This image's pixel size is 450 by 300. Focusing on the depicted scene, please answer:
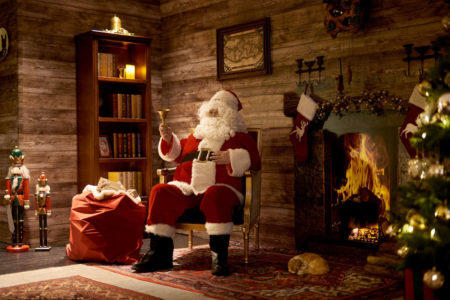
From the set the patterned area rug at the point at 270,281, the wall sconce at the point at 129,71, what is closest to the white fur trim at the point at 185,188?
the patterned area rug at the point at 270,281

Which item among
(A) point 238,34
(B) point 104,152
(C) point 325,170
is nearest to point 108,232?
(B) point 104,152

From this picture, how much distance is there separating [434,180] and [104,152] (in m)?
3.22

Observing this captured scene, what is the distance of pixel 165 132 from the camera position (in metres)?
4.02

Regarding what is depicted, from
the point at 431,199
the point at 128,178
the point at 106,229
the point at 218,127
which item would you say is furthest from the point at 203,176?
the point at 431,199

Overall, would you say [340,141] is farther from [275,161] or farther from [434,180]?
[434,180]

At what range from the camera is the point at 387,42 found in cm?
376

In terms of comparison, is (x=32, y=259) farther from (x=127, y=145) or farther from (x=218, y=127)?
(x=218, y=127)

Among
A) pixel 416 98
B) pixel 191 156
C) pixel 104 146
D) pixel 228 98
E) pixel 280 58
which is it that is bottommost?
pixel 191 156

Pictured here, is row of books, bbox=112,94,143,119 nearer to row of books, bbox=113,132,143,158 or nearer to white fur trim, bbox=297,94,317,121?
row of books, bbox=113,132,143,158

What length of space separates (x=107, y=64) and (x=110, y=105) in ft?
1.21

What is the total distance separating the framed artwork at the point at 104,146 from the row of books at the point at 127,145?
0.06m

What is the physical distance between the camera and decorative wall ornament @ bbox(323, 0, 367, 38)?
381cm

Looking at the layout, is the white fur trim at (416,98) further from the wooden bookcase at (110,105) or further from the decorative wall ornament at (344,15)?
the wooden bookcase at (110,105)

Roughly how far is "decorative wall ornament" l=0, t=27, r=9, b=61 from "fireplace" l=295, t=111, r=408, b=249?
277cm
